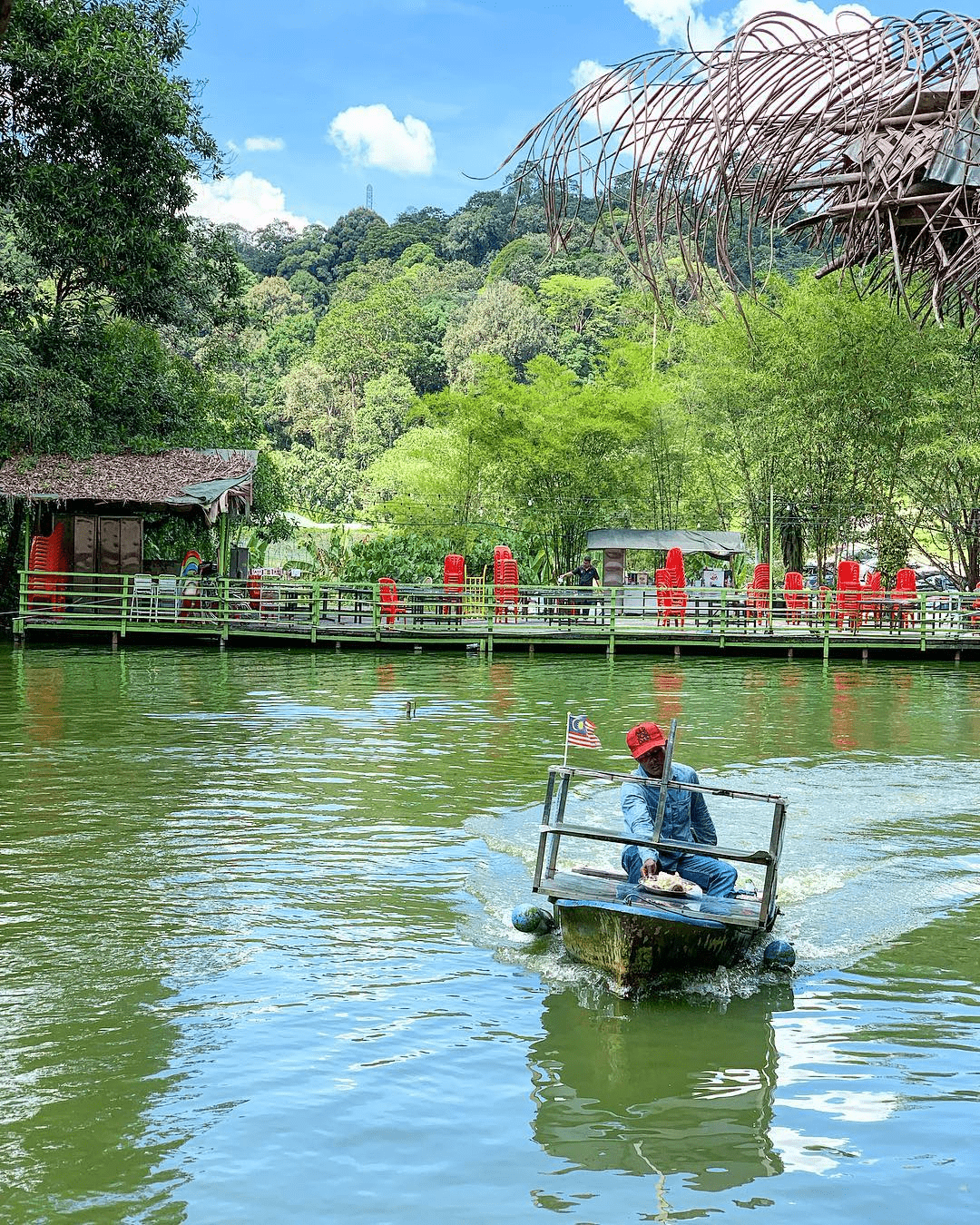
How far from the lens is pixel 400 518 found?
42125 mm

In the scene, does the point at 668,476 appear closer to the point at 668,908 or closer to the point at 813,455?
the point at 813,455

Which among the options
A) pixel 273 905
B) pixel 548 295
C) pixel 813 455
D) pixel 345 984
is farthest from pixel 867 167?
pixel 548 295

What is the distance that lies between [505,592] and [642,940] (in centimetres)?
2387

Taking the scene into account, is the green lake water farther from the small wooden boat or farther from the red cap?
the red cap

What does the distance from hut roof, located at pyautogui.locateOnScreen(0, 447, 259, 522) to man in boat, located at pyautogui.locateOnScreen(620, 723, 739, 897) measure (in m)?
19.5

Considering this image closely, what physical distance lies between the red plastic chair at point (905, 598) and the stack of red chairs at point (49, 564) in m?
18.5

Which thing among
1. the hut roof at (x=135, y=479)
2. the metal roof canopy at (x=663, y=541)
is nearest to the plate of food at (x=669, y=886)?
the hut roof at (x=135, y=479)

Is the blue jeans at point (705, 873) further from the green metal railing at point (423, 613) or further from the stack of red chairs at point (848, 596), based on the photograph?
the stack of red chairs at point (848, 596)

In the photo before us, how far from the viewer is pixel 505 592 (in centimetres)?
3072

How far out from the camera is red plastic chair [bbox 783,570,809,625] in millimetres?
29797

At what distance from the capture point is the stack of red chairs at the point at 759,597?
1173 inches

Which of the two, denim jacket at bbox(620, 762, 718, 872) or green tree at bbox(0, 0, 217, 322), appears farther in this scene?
green tree at bbox(0, 0, 217, 322)

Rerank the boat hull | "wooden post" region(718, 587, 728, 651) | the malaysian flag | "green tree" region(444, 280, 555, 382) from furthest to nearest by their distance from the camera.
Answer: "green tree" region(444, 280, 555, 382), "wooden post" region(718, 587, 728, 651), the malaysian flag, the boat hull

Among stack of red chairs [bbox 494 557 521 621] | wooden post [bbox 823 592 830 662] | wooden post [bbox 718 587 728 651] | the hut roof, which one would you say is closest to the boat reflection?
stack of red chairs [bbox 494 557 521 621]
